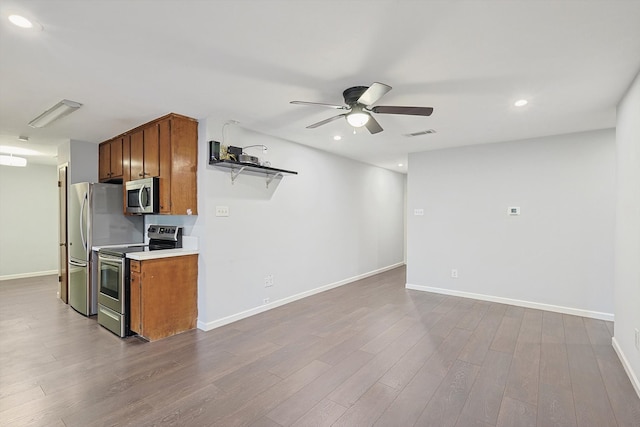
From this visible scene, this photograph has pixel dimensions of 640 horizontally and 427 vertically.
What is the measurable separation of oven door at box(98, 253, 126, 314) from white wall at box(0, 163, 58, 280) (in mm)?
4352

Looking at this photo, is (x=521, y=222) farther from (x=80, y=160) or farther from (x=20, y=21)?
(x=80, y=160)

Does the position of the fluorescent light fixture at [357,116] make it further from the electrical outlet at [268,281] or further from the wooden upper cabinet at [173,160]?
the electrical outlet at [268,281]

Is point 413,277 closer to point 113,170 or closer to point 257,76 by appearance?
point 257,76

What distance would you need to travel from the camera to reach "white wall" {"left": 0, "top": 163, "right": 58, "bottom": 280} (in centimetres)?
621

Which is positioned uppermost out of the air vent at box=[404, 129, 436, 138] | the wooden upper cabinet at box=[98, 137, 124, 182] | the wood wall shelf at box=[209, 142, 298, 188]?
the air vent at box=[404, 129, 436, 138]

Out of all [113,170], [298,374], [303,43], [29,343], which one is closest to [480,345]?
[298,374]

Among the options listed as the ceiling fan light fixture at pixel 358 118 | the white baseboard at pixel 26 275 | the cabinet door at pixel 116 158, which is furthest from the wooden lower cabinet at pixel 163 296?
the white baseboard at pixel 26 275

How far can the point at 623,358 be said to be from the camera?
2.70m

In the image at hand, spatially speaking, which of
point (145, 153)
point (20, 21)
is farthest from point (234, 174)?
point (20, 21)

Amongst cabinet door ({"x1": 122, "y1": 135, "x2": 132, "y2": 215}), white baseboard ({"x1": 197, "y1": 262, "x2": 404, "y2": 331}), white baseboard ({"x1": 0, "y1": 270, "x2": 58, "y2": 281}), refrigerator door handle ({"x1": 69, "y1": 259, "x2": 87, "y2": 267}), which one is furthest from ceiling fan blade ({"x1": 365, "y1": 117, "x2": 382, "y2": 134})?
white baseboard ({"x1": 0, "y1": 270, "x2": 58, "y2": 281})

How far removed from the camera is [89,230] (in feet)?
13.5

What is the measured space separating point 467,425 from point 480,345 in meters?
1.38

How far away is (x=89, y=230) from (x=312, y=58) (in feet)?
12.6

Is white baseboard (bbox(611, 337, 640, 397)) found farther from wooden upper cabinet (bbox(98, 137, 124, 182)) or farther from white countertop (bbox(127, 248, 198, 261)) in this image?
wooden upper cabinet (bbox(98, 137, 124, 182))
